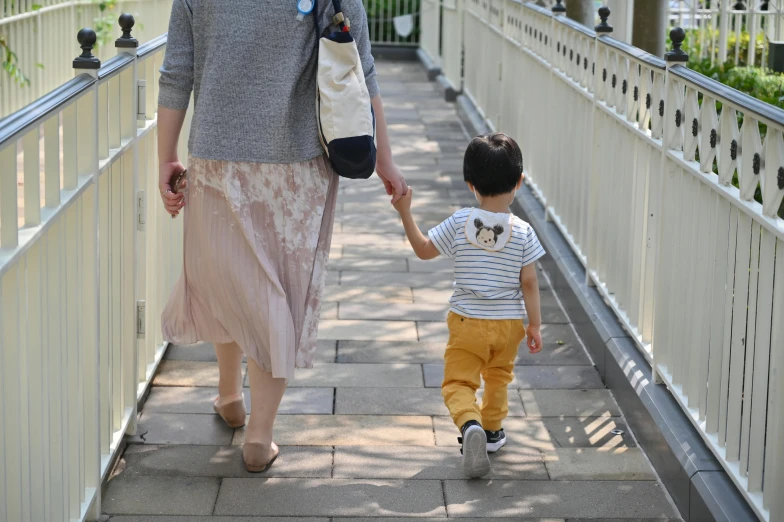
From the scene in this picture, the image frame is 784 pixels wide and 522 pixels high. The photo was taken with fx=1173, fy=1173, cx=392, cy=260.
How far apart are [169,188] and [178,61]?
1.43ft

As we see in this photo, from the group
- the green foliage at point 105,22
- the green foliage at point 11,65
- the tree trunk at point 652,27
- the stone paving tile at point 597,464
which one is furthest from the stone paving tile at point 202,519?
the green foliage at point 105,22

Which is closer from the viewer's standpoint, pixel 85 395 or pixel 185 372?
pixel 85 395

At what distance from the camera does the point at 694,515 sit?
3.63 m

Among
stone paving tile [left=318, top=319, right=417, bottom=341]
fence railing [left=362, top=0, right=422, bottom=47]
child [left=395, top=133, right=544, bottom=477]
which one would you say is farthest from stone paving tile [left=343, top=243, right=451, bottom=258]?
fence railing [left=362, top=0, right=422, bottom=47]

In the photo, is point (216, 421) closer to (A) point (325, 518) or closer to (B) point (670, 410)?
(A) point (325, 518)

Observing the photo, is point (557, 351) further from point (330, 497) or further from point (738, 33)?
point (738, 33)

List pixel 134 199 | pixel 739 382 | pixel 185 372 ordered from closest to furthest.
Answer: pixel 739 382 < pixel 134 199 < pixel 185 372

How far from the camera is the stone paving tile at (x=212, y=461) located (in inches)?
161

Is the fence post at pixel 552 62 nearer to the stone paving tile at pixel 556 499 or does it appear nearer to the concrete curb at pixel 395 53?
the stone paving tile at pixel 556 499

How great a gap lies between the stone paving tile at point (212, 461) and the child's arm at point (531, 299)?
848 mm

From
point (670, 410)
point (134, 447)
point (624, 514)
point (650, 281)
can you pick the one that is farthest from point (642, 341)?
point (134, 447)

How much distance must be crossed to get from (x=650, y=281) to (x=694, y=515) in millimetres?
1268

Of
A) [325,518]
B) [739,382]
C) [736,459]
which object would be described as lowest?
[325,518]

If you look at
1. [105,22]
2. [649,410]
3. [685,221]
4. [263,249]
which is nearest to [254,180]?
[263,249]
